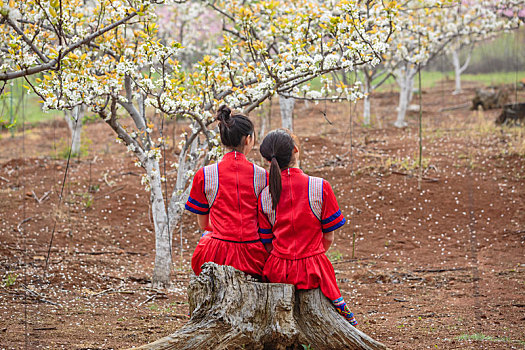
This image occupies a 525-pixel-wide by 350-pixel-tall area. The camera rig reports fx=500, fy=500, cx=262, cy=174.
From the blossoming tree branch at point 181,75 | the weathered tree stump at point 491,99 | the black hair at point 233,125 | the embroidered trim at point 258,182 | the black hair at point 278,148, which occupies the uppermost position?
the weathered tree stump at point 491,99

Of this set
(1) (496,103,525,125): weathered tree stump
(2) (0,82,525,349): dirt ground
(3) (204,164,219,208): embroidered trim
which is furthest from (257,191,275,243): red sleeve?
(1) (496,103,525,125): weathered tree stump

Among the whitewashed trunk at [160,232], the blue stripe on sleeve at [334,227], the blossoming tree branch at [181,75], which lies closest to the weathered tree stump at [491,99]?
the blossoming tree branch at [181,75]

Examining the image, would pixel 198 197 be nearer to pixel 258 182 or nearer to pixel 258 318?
pixel 258 182

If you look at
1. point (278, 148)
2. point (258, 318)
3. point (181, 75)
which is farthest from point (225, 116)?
point (181, 75)

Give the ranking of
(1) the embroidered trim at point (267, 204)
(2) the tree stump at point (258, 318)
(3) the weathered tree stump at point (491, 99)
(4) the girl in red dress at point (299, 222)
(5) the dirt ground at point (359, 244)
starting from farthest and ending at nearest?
1. (3) the weathered tree stump at point (491, 99)
2. (5) the dirt ground at point (359, 244)
3. (1) the embroidered trim at point (267, 204)
4. (4) the girl in red dress at point (299, 222)
5. (2) the tree stump at point (258, 318)

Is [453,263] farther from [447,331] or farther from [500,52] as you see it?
[500,52]

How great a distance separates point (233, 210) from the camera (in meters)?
3.27

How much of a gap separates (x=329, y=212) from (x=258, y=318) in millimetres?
779

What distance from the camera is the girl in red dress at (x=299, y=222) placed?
309 centimetres

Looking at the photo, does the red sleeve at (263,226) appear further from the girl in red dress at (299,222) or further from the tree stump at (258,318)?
the tree stump at (258,318)

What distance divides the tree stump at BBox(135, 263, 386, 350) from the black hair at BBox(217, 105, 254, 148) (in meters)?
0.85

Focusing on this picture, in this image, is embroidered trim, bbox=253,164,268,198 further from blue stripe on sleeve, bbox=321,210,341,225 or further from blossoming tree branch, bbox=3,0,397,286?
blossoming tree branch, bbox=3,0,397,286

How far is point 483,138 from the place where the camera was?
37.0ft

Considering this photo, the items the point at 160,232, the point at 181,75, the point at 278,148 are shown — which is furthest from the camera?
the point at 160,232
